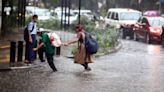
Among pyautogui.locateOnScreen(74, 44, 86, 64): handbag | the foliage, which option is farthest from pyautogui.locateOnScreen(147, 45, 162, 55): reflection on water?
the foliage

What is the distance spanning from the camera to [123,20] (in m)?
Answer: 36.6

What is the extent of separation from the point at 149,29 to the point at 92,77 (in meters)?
16.5

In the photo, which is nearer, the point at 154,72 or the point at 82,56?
the point at 82,56

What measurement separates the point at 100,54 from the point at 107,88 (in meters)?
8.53

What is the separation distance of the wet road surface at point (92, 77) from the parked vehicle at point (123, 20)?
15.8m

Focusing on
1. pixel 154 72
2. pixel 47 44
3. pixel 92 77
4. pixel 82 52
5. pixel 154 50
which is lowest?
pixel 154 50

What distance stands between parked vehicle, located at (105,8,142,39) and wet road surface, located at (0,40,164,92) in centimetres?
1584

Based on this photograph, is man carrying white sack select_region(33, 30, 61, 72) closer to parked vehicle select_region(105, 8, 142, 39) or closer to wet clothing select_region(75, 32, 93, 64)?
wet clothing select_region(75, 32, 93, 64)

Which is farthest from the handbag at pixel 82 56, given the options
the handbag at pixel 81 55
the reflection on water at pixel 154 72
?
the reflection on water at pixel 154 72

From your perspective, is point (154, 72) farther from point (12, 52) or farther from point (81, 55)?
point (12, 52)

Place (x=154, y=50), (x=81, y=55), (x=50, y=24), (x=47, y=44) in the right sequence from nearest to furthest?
(x=47, y=44)
(x=81, y=55)
(x=154, y=50)
(x=50, y=24)

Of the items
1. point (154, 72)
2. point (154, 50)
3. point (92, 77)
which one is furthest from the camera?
point (154, 50)

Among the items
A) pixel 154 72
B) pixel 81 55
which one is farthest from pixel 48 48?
pixel 154 72

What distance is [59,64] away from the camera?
17.7 metres
